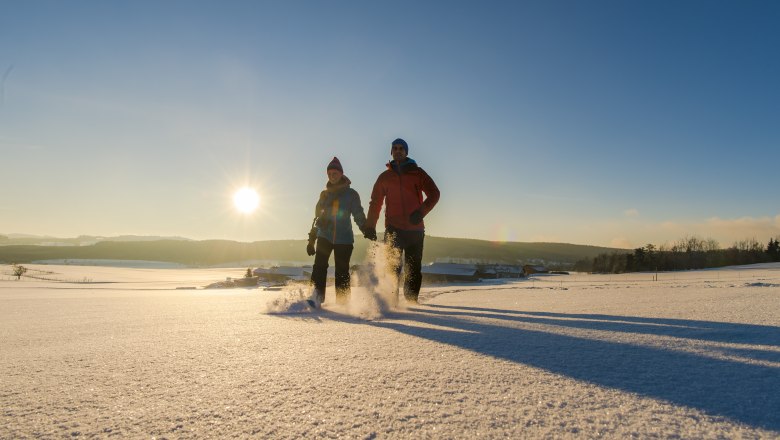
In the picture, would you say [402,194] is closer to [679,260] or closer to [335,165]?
[335,165]

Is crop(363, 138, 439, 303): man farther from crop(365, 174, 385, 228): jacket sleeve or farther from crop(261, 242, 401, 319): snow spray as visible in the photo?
crop(261, 242, 401, 319): snow spray

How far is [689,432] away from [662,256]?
64.1 metres

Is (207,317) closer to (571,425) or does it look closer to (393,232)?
(393,232)

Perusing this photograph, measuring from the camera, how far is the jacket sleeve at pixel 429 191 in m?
5.21

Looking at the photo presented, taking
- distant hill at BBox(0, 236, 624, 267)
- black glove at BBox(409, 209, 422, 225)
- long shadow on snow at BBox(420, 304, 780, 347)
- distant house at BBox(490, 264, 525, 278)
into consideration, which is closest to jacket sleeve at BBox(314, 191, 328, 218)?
black glove at BBox(409, 209, 422, 225)

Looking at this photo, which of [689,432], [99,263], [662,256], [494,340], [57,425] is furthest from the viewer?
[99,263]

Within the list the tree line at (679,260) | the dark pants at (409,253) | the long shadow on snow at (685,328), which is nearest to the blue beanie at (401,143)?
the dark pants at (409,253)

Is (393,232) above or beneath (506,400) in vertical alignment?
above

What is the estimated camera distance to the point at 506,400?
113cm

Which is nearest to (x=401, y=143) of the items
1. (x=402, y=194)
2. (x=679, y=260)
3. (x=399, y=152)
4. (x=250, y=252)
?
(x=399, y=152)

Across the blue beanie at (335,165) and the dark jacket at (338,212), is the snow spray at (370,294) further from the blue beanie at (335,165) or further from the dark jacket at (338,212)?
the blue beanie at (335,165)

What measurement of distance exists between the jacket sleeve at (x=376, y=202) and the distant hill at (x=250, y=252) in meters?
92.0

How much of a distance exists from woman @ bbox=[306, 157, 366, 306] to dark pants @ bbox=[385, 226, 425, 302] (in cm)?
52

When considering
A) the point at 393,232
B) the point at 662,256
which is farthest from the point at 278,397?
the point at 662,256
